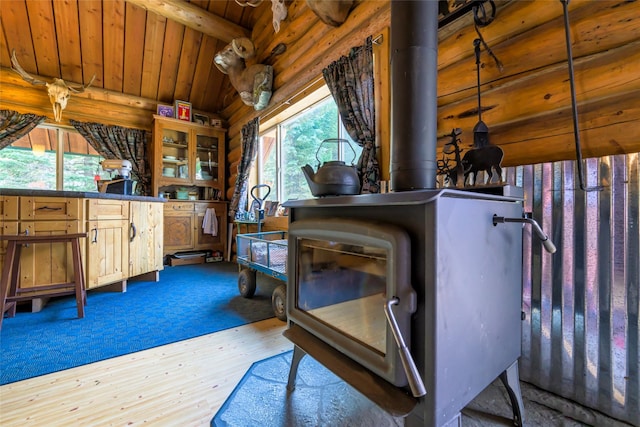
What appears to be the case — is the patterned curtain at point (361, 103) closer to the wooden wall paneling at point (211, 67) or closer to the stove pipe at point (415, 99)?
the stove pipe at point (415, 99)

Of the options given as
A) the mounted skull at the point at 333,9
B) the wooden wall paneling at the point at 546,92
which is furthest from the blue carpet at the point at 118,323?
→ the mounted skull at the point at 333,9

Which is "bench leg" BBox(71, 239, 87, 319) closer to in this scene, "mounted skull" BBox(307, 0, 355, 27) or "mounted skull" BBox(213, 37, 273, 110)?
"mounted skull" BBox(213, 37, 273, 110)

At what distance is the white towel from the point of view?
491cm

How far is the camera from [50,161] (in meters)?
4.30

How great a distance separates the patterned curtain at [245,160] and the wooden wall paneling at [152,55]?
1903mm

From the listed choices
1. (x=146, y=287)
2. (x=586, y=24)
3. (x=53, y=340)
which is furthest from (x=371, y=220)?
(x=146, y=287)

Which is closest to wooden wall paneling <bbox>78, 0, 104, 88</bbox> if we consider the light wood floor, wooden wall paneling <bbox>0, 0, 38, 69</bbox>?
wooden wall paneling <bbox>0, 0, 38, 69</bbox>

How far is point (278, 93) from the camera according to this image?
361cm

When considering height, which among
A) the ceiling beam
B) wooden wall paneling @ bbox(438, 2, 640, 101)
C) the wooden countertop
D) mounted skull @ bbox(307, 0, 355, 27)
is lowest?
the wooden countertop

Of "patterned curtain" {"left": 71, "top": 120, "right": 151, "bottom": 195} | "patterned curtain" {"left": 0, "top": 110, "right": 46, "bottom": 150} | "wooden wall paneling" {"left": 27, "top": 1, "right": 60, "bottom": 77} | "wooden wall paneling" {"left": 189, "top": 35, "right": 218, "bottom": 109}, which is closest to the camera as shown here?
"wooden wall paneling" {"left": 27, "top": 1, "right": 60, "bottom": 77}

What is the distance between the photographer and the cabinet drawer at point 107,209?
102 inches

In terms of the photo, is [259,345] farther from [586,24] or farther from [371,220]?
[586,24]

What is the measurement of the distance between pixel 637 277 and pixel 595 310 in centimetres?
19

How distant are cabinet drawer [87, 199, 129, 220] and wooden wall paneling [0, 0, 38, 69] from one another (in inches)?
129
